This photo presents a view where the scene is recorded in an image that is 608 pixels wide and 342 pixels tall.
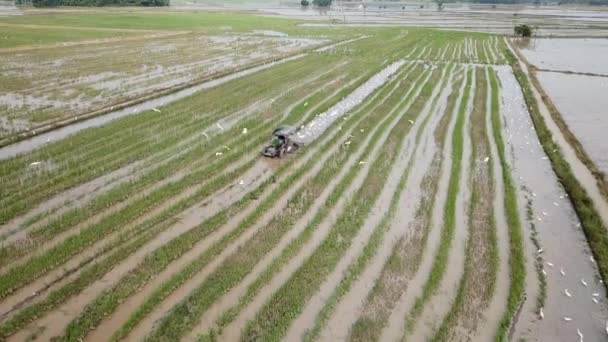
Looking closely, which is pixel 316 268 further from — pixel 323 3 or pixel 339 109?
pixel 323 3

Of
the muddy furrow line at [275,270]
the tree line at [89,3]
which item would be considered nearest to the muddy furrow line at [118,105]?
the muddy furrow line at [275,270]

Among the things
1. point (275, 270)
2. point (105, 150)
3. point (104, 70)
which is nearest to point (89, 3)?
point (104, 70)

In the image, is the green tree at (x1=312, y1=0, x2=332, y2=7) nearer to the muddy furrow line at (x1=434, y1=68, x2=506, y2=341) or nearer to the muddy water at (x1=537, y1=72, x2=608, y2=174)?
the muddy water at (x1=537, y1=72, x2=608, y2=174)

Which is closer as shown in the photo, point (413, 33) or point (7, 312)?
point (7, 312)

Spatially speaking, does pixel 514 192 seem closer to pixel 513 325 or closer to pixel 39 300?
pixel 513 325

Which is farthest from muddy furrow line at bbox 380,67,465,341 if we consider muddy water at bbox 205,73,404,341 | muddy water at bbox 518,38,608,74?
muddy water at bbox 518,38,608,74

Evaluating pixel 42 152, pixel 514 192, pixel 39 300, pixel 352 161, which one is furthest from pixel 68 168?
pixel 514 192

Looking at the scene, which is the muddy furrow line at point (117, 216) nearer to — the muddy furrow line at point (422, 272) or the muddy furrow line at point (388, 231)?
the muddy furrow line at point (388, 231)
